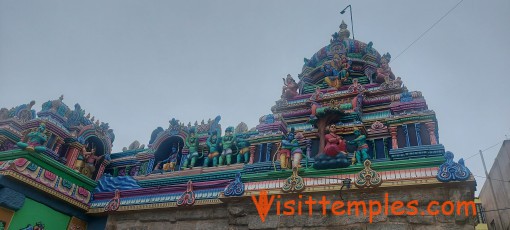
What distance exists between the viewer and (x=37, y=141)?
1360cm

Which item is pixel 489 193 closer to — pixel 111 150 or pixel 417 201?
pixel 417 201

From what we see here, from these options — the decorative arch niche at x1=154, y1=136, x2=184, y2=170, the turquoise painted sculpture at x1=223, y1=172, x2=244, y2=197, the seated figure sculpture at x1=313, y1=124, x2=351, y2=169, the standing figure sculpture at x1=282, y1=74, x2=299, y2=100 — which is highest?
the standing figure sculpture at x1=282, y1=74, x2=299, y2=100

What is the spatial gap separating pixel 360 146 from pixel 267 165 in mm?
2964

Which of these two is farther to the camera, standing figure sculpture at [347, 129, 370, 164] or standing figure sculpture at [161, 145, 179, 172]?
standing figure sculpture at [161, 145, 179, 172]

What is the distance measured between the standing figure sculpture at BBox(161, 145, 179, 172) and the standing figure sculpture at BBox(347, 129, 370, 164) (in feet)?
24.6

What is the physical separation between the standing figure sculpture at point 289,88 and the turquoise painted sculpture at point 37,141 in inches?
374

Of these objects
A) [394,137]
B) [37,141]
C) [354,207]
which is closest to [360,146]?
[394,137]

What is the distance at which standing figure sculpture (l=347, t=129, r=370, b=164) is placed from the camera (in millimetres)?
11422

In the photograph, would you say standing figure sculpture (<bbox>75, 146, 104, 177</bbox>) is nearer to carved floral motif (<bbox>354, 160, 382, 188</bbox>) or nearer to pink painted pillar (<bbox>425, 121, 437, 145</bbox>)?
carved floral motif (<bbox>354, 160, 382, 188</bbox>)

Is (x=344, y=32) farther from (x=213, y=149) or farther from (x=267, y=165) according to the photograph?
(x=267, y=165)

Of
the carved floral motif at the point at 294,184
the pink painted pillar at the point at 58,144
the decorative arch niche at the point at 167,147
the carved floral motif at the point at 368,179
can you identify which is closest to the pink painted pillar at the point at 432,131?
the carved floral motif at the point at 368,179

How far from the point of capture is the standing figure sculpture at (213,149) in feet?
48.8

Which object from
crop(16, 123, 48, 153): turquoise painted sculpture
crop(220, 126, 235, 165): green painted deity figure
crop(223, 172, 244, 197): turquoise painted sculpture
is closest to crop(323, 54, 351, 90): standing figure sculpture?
crop(220, 126, 235, 165): green painted deity figure

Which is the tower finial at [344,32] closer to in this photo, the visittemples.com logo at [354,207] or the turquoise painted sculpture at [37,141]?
the visittemples.com logo at [354,207]
